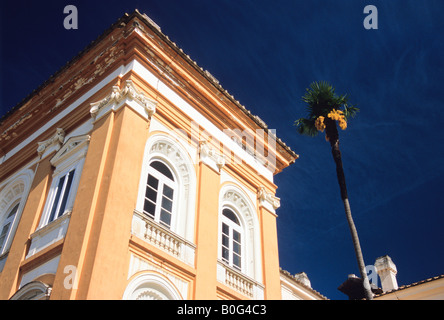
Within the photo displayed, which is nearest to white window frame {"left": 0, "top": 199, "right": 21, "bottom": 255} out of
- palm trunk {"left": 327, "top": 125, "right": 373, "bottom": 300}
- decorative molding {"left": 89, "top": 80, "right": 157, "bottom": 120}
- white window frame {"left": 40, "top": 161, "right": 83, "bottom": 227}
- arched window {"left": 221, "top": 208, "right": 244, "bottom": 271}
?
white window frame {"left": 40, "top": 161, "right": 83, "bottom": 227}

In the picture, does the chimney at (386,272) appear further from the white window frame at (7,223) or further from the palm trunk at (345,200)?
the white window frame at (7,223)

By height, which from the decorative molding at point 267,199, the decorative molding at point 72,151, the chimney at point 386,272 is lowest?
the decorative molding at point 72,151

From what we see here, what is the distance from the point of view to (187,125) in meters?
13.8

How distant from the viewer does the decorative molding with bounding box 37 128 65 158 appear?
43.7ft

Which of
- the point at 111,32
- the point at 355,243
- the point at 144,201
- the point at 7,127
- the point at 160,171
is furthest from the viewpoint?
the point at 7,127

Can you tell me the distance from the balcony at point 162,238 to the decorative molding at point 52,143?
409 cm

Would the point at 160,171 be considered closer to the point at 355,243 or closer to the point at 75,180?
the point at 75,180

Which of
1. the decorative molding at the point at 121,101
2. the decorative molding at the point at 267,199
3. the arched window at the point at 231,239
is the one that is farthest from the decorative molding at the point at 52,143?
the decorative molding at the point at 267,199

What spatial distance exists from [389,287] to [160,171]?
1826 cm

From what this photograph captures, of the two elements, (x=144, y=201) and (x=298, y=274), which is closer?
(x=144, y=201)

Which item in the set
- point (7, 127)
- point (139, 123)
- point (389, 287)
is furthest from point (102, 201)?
point (389, 287)

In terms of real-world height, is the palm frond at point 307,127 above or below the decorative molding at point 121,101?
above

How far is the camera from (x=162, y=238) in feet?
36.8

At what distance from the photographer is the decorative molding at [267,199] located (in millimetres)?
15383
